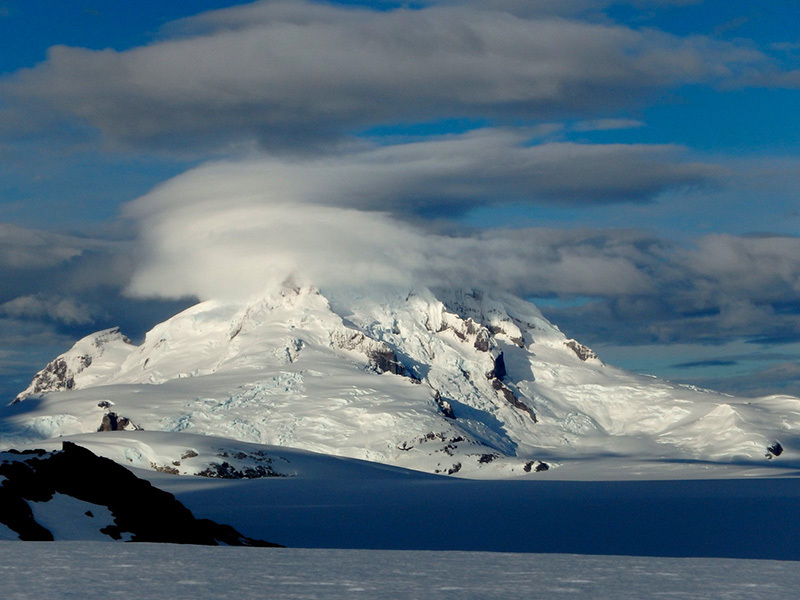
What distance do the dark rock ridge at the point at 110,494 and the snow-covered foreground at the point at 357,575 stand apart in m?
31.1

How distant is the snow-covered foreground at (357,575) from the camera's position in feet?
81.7

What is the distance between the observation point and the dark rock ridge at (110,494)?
6500 cm

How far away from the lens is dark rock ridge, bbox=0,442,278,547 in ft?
213

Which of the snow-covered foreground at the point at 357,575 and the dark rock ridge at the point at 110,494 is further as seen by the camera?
the dark rock ridge at the point at 110,494

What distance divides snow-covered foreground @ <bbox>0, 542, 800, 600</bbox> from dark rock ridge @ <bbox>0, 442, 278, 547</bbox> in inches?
1223

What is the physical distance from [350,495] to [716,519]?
7652 centimetres

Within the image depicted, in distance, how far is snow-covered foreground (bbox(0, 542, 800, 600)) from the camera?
2491cm

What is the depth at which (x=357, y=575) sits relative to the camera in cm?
2864

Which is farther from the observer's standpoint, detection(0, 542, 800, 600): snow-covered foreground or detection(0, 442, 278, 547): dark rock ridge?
detection(0, 442, 278, 547): dark rock ridge

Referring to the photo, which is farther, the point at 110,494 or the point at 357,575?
the point at 110,494

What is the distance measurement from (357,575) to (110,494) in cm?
4796

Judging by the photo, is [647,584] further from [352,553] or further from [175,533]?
[175,533]

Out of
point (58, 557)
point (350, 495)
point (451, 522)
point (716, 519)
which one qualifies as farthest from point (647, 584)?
point (350, 495)

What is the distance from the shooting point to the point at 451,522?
126 meters
